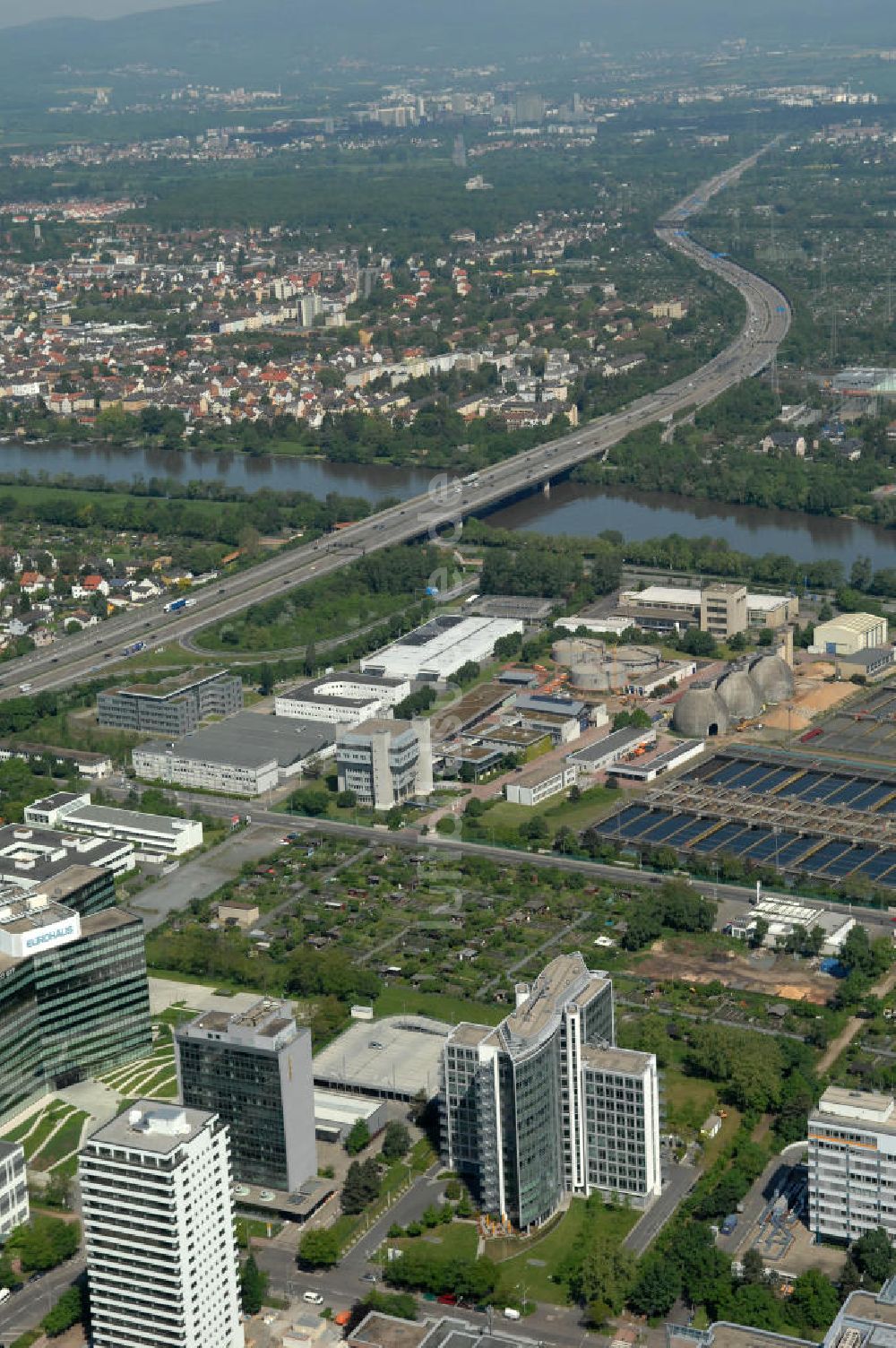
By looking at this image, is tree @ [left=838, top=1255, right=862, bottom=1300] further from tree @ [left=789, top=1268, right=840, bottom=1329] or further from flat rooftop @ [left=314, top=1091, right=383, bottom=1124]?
flat rooftop @ [left=314, top=1091, right=383, bottom=1124]

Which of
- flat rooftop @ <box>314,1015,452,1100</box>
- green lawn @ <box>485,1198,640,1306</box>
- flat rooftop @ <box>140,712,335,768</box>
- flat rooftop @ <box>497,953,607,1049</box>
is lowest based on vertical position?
flat rooftop @ <box>140,712,335,768</box>

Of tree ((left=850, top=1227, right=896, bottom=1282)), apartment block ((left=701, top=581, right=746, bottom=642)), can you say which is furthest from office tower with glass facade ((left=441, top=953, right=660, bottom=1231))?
apartment block ((left=701, top=581, right=746, bottom=642))

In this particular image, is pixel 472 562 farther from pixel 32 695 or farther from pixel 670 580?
pixel 32 695

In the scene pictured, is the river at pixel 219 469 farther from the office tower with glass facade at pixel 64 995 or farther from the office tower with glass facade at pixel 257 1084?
the office tower with glass facade at pixel 257 1084

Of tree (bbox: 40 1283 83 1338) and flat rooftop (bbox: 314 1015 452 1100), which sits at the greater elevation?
tree (bbox: 40 1283 83 1338)

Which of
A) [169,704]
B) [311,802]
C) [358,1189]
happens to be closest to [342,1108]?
[358,1189]

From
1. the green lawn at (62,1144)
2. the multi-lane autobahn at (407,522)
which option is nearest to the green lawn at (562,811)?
the green lawn at (62,1144)

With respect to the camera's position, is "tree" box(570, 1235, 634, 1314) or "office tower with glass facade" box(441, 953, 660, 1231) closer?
"tree" box(570, 1235, 634, 1314)
